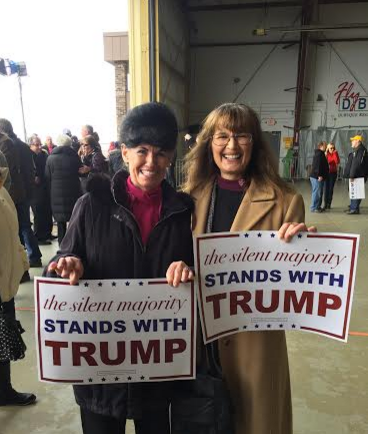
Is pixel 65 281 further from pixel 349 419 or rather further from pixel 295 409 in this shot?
pixel 349 419

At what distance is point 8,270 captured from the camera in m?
2.00

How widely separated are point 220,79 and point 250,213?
13.9 metres

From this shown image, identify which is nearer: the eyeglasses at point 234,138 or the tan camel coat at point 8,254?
the eyeglasses at point 234,138

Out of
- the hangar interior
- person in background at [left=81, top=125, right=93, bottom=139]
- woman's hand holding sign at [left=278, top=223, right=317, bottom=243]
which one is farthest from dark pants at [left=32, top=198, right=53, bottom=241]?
the hangar interior

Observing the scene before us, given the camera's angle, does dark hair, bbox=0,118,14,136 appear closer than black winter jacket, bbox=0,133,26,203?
No

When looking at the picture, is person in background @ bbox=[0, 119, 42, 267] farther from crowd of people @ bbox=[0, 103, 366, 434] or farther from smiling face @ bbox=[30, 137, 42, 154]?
crowd of people @ bbox=[0, 103, 366, 434]

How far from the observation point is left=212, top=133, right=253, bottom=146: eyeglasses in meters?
1.47

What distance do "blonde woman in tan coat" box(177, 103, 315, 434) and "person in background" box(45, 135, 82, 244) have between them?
11.4 feet

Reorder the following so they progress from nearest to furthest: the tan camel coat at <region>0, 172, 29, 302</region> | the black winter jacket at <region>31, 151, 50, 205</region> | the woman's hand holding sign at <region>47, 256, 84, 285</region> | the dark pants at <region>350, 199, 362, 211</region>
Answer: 1. the woman's hand holding sign at <region>47, 256, 84, 285</region>
2. the tan camel coat at <region>0, 172, 29, 302</region>
3. the black winter jacket at <region>31, 151, 50, 205</region>
4. the dark pants at <region>350, 199, 362, 211</region>

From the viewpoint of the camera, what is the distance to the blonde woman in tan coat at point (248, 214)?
1.43 meters

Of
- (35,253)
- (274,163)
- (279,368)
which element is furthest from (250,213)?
(35,253)

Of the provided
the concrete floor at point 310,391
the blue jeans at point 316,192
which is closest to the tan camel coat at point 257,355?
the concrete floor at point 310,391

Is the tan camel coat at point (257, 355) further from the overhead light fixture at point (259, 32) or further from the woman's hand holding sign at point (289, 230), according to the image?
the overhead light fixture at point (259, 32)

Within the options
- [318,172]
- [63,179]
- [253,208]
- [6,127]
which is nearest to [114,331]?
[253,208]
